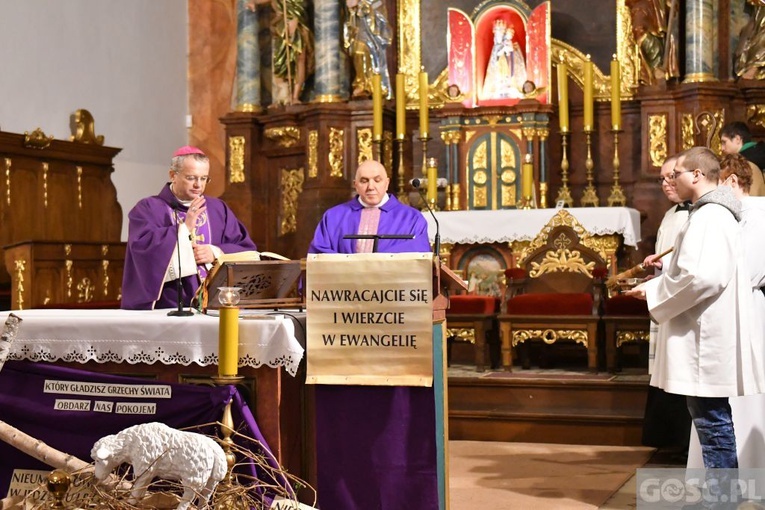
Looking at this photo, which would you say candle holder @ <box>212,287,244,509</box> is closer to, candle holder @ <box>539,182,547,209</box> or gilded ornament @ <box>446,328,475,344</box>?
gilded ornament @ <box>446,328,475,344</box>

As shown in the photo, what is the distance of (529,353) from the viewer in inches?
339

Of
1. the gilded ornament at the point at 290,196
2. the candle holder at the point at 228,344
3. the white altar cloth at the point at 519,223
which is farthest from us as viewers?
the gilded ornament at the point at 290,196

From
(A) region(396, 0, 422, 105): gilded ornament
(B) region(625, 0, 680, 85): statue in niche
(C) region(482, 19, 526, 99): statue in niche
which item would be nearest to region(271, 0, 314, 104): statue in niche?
(A) region(396, 0, 422, 105): gilded ornament

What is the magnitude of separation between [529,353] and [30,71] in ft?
18.1

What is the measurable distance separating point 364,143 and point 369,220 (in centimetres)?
532

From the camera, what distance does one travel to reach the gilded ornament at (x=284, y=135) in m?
11.4

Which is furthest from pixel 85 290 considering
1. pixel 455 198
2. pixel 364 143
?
pixel 455 198

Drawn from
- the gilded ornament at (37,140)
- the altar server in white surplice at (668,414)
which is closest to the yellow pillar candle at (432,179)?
the altar server in white surplice at (668,414)

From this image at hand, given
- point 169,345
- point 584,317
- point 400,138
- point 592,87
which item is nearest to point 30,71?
point 400,138

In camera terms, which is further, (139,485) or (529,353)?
(529,353)

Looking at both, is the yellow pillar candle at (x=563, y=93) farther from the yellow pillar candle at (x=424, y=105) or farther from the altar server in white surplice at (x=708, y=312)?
the altar server in white surplice at (x=708, y=312)

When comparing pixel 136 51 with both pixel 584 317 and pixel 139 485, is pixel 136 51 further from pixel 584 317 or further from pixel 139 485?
pixel 139 485

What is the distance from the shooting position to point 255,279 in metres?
4.45

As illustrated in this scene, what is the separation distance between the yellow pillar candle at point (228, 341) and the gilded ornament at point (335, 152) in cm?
722
